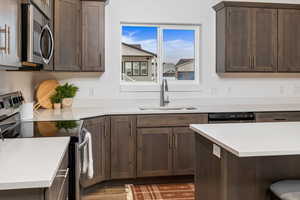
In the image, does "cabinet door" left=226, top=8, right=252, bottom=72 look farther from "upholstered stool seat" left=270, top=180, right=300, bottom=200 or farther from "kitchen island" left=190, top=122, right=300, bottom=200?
"upholstered stool seat" left=270, top=180, right=300, bottom=200

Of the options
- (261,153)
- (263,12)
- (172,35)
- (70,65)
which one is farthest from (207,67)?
(261,153)

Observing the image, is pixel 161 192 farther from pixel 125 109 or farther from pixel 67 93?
pixel 67 93

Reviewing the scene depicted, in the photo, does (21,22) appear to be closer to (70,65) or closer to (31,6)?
(31,6)

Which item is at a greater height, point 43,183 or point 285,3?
point 285,3

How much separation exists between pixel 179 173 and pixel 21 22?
8.23 ft

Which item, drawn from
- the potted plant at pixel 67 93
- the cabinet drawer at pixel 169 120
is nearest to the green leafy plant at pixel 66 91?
the potted plant at pixel 67 93

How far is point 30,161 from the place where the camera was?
1.42 metres

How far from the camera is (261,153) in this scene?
166 cm

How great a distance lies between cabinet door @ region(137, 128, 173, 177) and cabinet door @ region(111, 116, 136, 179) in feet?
0.24

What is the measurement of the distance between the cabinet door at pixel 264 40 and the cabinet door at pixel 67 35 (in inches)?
87.4

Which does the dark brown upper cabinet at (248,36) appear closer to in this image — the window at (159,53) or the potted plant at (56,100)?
the window at (159,53)

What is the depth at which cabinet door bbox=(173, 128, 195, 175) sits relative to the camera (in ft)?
12.2

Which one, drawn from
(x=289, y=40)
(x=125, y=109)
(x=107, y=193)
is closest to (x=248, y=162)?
(x=107, y=193)

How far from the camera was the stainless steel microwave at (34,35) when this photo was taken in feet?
6.34
